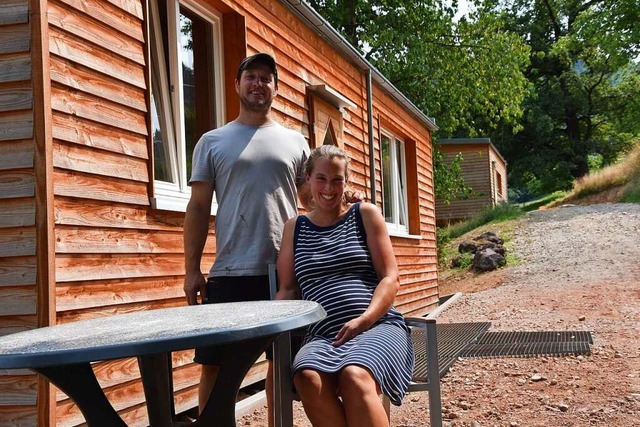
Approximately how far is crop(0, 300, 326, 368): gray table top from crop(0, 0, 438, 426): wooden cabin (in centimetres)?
141

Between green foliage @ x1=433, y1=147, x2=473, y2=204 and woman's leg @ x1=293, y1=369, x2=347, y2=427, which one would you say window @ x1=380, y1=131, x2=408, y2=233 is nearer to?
woman's leg @ x1=293, y1=369, x2=347, y2=427

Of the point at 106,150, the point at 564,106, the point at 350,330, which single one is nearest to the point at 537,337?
the point at 106,150

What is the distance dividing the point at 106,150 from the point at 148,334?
255 centimetres

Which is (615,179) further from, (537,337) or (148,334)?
(148,334)

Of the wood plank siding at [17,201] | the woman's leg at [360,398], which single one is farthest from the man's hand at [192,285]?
the wood plank siding at [17,201]

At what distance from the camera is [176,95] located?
192 inches

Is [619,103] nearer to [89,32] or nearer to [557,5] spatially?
[557,5]

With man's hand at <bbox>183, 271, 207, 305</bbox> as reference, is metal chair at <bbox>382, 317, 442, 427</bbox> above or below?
below

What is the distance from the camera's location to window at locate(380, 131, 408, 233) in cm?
1084

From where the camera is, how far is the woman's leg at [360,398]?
95.3 inches

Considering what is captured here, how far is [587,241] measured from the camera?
16562 millimetres

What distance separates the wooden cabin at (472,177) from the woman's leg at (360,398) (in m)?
24.6

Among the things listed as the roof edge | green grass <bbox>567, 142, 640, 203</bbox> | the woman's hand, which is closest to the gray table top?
the woman's hand

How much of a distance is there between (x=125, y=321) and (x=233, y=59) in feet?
12.2
